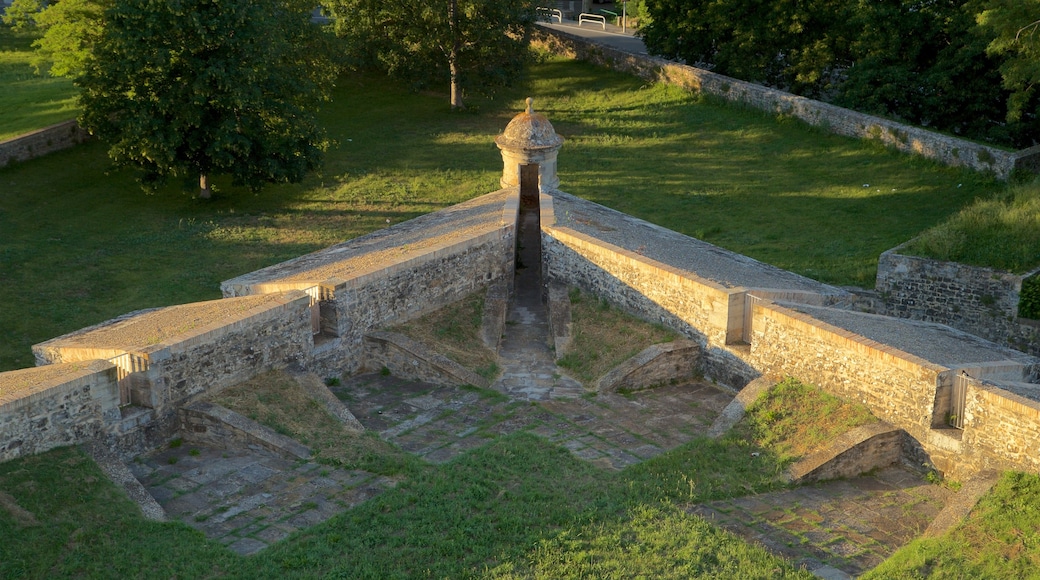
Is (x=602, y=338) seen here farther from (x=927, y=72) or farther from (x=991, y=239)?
(x=927, y=72)

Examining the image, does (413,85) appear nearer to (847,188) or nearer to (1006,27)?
(847,188)

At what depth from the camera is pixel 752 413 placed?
1658cm

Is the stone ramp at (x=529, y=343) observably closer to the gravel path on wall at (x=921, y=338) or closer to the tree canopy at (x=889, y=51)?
the gravel path on wall at (x=921, y=338)

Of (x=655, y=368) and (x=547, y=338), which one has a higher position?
(x=547, y=338)

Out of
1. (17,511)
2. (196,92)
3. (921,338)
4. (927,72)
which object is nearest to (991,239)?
(921,338)

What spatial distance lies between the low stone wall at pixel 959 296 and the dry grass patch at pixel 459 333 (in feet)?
28.2

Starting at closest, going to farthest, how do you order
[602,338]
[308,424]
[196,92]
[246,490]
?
[246,490] < [308,424] < [602,338] < [196,92]

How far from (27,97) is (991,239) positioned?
30.9m

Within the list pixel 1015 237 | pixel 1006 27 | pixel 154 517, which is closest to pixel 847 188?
pixel 1006 27

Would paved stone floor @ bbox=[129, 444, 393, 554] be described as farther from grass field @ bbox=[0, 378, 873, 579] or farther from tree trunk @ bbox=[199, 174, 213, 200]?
tree trunk @ bbox=[199, 174, 213, 200]

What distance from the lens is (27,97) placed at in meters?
39.2

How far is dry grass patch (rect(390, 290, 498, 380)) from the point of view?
61.9 ft

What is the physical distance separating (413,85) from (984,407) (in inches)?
1122

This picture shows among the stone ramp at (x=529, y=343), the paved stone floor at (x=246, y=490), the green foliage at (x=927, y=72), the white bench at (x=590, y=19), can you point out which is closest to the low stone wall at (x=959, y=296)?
the stone ramp at (x=529, y=343)
